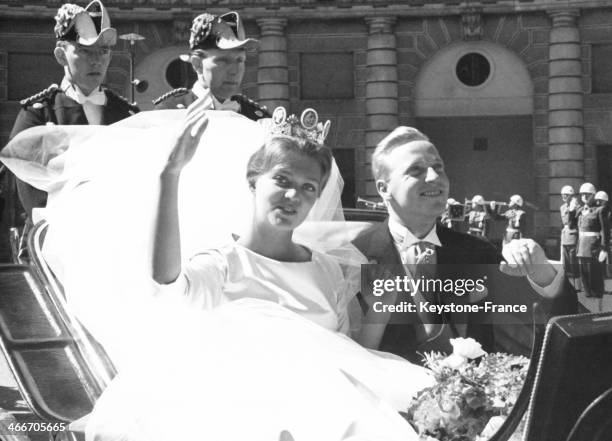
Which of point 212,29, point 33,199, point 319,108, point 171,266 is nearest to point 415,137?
point 171,266

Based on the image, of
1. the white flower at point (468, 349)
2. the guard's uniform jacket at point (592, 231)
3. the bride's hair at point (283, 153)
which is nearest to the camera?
the white flower at point (468, 349)

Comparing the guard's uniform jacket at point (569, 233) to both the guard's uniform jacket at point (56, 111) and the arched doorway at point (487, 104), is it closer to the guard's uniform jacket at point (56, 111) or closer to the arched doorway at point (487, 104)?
the arched doorway at point (487, 104)

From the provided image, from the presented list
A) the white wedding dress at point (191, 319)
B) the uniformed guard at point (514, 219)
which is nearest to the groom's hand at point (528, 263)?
the white wedding dress at point (191, 319)

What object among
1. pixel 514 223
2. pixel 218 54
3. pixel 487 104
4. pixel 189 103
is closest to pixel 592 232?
pixel 514 223

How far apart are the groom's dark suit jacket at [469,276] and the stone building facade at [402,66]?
1706cm

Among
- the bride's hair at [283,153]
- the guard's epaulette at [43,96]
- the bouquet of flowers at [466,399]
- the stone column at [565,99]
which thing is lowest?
the bouquet of flowers at [466,399]

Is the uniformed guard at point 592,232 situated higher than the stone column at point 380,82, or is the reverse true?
the stone column at point 380,82

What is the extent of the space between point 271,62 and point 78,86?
649 inches

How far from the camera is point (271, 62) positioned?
69.8 feet

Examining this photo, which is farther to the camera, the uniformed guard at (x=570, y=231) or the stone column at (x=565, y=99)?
the stone column at (x=565, y=99)

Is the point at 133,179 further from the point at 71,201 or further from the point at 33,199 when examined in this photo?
the point at 33,199

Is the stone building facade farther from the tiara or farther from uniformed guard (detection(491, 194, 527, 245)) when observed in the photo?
the tiara

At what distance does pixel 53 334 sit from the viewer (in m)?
3.76

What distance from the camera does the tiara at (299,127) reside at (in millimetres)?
3291
